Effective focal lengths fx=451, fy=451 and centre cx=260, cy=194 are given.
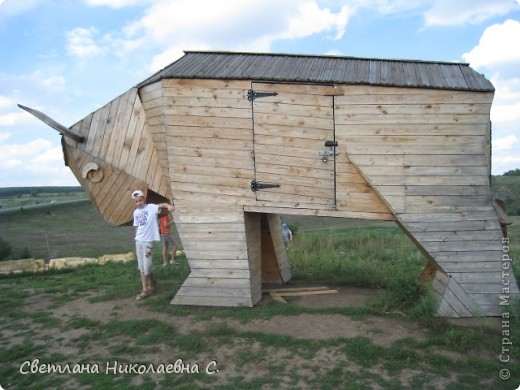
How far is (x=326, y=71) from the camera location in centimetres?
671

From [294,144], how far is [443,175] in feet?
7.00

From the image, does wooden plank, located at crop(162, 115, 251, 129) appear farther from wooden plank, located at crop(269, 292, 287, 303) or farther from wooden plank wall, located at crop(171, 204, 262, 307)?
wooden plank, located at crop(269, 292, 287, 303)

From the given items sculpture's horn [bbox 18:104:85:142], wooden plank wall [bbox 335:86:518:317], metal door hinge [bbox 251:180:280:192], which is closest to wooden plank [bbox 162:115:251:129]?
metal door hinge [bbox 251:180:280:192]

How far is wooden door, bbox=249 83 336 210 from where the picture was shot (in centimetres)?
657

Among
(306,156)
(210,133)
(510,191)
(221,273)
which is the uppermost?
(210,133)

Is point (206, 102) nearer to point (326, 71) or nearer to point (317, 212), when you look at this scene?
point (326, 71)

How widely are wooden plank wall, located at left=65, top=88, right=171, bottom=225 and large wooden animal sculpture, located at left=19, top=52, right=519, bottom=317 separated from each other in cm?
2

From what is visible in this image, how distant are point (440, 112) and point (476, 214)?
1492 millimetres

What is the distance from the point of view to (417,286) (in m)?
6.74

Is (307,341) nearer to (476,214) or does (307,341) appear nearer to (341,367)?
(341,367)

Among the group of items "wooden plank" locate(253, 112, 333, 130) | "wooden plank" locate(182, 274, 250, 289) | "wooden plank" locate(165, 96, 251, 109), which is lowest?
"wooden plank" locate(182, 274, 250, 289)

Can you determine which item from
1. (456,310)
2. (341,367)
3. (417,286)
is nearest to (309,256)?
(417,286)

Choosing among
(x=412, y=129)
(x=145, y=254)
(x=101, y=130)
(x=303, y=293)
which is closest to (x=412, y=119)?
(x=412, y=129)

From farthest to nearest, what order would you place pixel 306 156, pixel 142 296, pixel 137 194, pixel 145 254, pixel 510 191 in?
pixel 510 191
pixel 142 296
pixel 145 254
pixel 137 194
pixel 306 156
